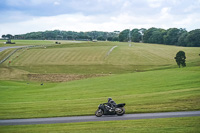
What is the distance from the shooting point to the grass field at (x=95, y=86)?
23.0m

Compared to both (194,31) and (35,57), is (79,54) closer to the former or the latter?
(35,57)

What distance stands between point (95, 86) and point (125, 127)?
25.5m

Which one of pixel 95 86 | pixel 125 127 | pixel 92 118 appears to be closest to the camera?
pixel 125 127

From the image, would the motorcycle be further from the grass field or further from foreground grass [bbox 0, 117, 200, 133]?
foreground grass [bbox 0, 117, 200, 133]

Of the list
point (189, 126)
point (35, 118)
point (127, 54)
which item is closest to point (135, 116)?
point (189, 126)

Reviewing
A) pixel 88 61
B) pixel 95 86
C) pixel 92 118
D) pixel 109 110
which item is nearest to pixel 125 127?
pixel 109 110

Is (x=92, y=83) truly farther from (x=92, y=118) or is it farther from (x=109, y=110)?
(x=92, y=118)

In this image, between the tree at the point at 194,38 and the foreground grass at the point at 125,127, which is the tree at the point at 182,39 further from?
the foreground grass at the point at 125,127

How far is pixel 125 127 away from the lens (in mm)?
18672

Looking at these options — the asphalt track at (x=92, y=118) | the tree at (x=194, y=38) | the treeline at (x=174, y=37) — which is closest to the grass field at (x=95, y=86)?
the asphalt track at (x=92, y=118)

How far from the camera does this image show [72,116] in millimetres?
23547

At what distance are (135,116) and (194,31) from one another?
454 ft

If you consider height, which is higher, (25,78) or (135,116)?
(135,116)

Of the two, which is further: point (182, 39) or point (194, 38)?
point (182, 39)
